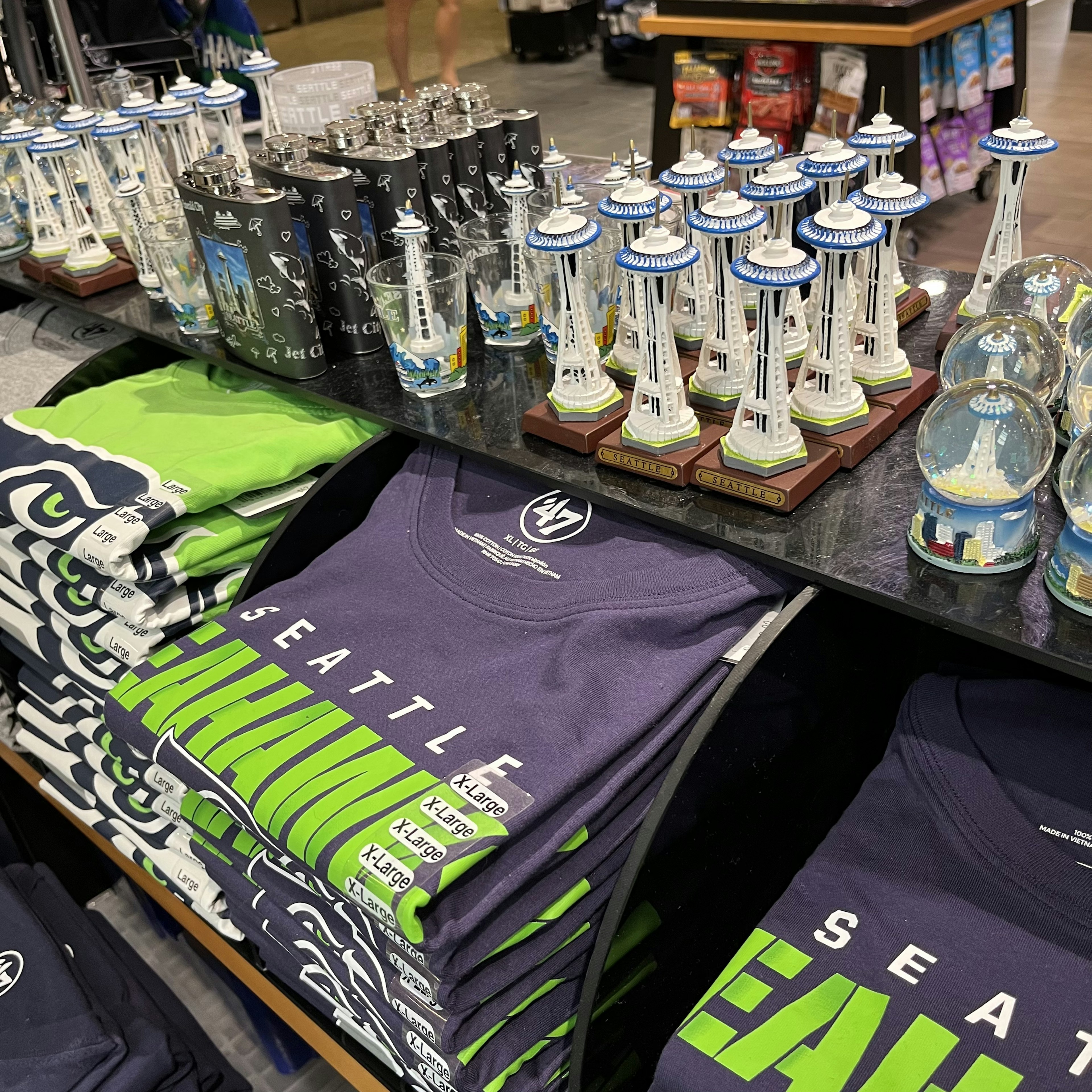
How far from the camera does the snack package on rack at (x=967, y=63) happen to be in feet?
11.7

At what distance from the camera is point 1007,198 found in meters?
1.21

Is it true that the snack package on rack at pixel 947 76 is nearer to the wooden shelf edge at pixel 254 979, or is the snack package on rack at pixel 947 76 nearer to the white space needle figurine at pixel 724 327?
the white space needle figurine at pixel 724 327

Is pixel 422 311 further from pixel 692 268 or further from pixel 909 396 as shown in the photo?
pixel 909 396

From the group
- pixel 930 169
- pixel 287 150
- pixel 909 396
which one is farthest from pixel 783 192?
pixel 930 169

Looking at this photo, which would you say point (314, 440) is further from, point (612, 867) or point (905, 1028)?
point (905, 1028)

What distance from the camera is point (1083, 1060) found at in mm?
835

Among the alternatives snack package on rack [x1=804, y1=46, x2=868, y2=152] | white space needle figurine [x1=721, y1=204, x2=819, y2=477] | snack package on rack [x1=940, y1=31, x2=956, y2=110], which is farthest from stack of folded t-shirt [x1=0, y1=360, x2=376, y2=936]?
snack package on rack [x1=940, y1=31, x2=956, y2=110]

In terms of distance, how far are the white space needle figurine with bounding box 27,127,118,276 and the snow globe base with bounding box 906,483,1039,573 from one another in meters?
1.48

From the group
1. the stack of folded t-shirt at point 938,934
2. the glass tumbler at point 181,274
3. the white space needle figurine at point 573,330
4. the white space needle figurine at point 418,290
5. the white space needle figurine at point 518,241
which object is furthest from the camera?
the glass tumbler at point 181,274

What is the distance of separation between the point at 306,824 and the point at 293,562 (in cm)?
48

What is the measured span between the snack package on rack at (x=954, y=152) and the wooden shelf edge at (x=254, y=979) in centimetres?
340

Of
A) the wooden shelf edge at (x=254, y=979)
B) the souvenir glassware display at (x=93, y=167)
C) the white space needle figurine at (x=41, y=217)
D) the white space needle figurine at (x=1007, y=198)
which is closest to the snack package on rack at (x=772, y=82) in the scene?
the souvenir glassware display at (x=93, y=167)

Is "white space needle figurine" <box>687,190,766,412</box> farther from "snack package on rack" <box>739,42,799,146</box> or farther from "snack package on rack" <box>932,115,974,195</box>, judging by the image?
"snack package on rack" <box>932,115,974,195</box>

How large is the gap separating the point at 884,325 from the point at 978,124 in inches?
122
